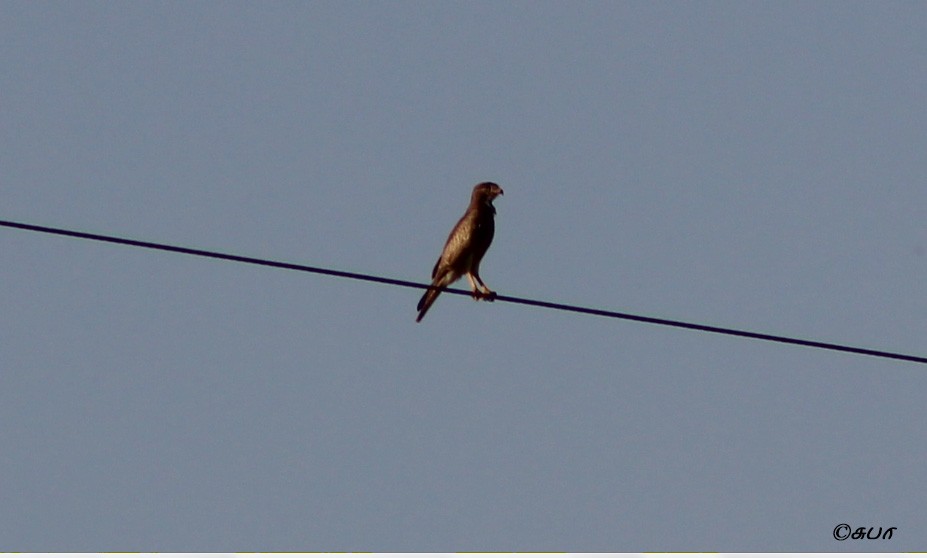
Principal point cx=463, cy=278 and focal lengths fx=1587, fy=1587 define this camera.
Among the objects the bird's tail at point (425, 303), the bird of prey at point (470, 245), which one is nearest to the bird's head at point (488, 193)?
the bird of prey at point (470, 245)

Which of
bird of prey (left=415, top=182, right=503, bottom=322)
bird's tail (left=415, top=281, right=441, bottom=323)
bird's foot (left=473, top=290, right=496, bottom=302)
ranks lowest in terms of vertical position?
bird's foot (left=473, top=290, right=496, bottom=302)

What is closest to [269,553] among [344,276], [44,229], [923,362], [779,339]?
[344,276]

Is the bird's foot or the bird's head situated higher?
the bird's head

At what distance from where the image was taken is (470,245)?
13.4 metres

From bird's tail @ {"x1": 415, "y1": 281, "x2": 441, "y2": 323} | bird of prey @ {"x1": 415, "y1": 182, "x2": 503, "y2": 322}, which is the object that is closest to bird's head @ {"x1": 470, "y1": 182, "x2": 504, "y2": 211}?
bird of prey @ {"x1": 415, "y1": 182, "x2": 503, "y2": 322}

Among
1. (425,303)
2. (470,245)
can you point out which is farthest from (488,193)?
(425,303)

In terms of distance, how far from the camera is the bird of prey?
524 inches

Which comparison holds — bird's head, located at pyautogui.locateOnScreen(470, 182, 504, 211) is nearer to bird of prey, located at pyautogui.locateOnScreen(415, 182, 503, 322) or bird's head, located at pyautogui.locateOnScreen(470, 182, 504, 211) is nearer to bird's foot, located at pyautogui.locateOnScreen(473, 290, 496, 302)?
bird of prey, located at pyautogui.locateOnScreen(415, 182, 503, 322)

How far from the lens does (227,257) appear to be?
880cm

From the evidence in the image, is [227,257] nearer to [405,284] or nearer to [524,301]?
[405,284]

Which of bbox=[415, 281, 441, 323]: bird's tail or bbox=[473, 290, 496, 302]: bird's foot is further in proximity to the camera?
bbox=[415, 281, 441, 323]: bird's tail

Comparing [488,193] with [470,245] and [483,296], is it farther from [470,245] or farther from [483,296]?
[483,296]

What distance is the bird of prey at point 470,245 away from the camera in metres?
13.3

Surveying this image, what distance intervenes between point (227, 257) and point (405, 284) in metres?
1.07
